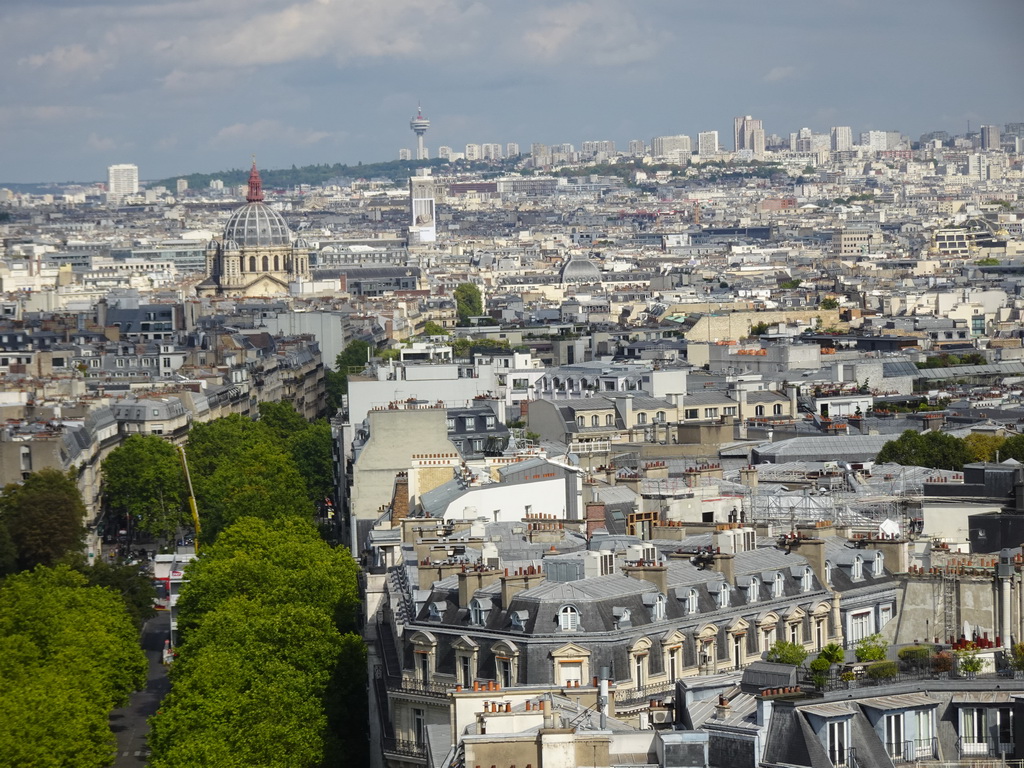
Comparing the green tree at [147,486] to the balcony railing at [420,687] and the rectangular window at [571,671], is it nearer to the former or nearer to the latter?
the balcony railing at [420,687]

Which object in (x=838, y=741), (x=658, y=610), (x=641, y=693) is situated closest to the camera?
(x=838, y=741)

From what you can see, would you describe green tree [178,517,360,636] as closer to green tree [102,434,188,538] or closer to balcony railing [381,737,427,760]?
balcony railing [381,737,427,760]

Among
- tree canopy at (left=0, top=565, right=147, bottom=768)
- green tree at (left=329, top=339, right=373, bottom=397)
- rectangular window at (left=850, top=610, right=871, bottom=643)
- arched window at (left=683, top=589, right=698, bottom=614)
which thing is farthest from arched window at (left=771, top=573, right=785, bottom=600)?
green tree at (left=329, top=339, right=373, bottom=397)

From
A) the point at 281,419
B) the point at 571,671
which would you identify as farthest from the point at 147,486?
the point at 571,671

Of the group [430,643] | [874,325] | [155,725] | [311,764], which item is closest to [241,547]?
[155,725]

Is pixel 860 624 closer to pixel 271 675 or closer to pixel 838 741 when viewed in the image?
pixel 271 675

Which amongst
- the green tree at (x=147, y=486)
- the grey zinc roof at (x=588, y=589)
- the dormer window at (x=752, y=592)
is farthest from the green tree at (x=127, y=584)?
the grey zinc roof at (x=588, y=589)
